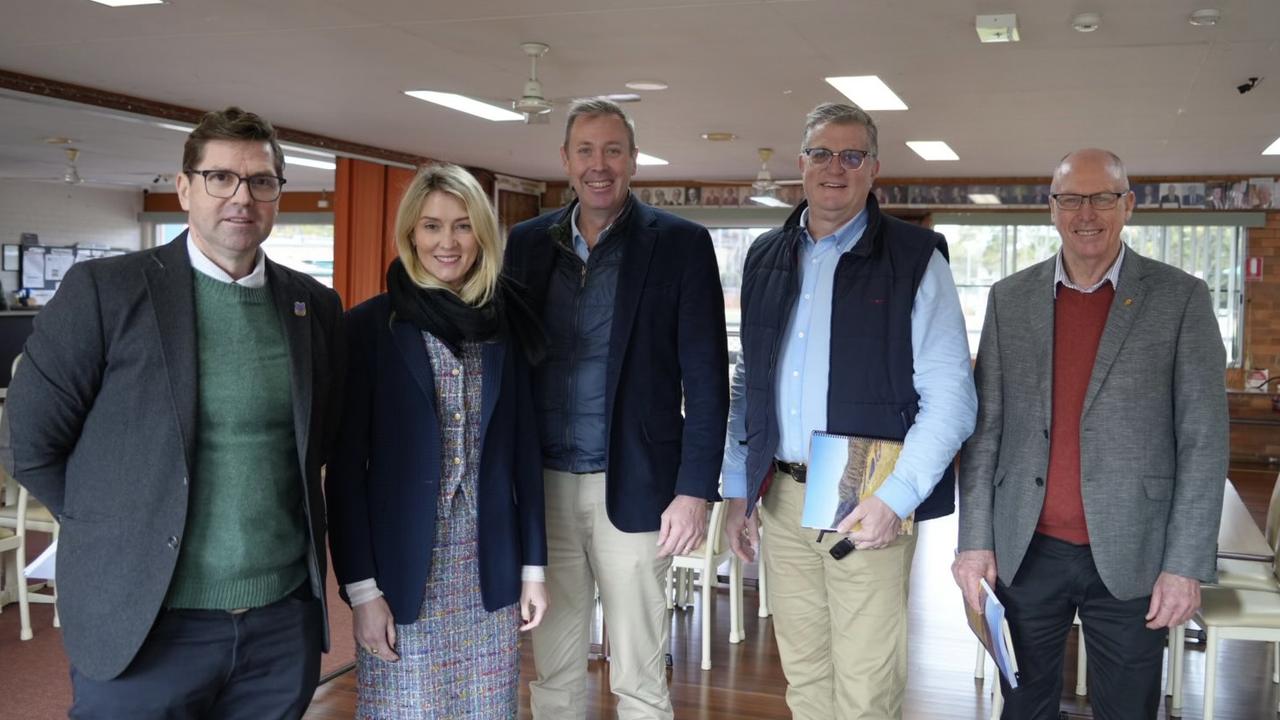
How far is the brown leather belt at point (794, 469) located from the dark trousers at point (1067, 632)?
1.84ft

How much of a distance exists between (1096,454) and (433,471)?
1.46 metres

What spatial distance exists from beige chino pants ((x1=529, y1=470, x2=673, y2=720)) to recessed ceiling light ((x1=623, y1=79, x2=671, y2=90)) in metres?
4.88

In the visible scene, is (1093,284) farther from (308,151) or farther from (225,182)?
(308,151)

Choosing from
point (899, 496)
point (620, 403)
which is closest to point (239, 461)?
point (620, 403)

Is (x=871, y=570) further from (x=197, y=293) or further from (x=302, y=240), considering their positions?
(x=302, y=240)

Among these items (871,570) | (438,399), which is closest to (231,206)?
(438,399)

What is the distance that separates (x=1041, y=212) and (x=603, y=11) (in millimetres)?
8444

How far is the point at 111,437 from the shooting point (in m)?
1.76

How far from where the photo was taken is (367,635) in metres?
2.15

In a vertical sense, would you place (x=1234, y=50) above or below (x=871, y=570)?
above

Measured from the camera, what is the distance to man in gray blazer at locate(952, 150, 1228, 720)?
2318 millimetres

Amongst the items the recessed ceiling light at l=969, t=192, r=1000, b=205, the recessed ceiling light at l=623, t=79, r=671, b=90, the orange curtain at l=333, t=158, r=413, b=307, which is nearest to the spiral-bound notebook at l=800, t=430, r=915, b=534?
the recessed ceiling light at l=623, t=79, r=671, b=90

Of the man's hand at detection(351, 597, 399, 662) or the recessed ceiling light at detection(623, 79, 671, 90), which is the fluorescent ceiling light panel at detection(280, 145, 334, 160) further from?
the man's hand at detection(351, 597, 399, 662)

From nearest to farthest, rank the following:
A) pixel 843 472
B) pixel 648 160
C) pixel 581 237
→ pixel 843 472 < pixel 581 237 < pixel 648 160
